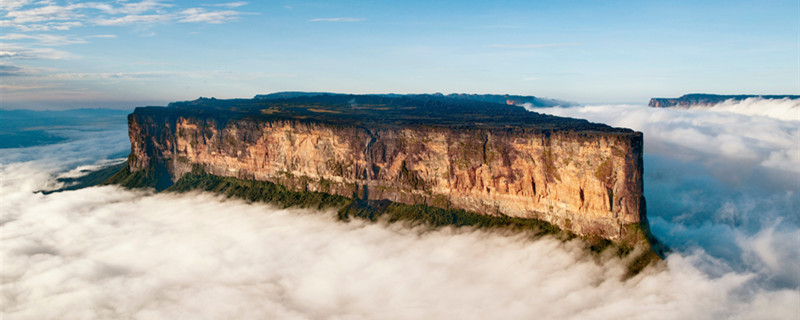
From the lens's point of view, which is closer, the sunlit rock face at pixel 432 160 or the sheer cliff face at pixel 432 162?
the sheer cliff face at pixel 432 162

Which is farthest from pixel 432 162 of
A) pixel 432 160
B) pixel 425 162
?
pixel 425 162

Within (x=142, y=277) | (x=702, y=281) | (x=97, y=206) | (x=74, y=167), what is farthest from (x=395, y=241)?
(x=74, y=167)

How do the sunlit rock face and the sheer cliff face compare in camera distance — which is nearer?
the sheer cliff face

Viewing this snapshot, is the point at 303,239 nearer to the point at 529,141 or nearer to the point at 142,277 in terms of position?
the point at 142,277
